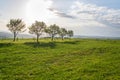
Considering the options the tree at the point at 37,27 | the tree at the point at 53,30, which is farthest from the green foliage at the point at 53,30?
the tree at the point at 37,27

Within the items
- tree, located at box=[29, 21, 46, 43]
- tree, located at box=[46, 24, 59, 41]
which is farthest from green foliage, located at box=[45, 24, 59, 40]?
tree, located at box=[29, 21, 46, 43]

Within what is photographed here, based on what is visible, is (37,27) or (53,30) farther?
(53,30)

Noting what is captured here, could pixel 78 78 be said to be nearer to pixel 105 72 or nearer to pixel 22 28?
pixel 105 72

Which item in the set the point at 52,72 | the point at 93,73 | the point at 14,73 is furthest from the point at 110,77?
the point at 14,73

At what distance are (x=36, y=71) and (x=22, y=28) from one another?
114 m

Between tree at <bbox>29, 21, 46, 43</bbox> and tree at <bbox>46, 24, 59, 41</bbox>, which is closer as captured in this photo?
tree at <bbox>29, 21, 46, 43</bbox>

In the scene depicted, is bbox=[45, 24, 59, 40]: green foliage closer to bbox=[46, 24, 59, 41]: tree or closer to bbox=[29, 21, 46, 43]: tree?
bbox=[46, 24, 59, 41]: tree

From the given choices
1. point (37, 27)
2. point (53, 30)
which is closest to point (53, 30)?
point (53, 30)

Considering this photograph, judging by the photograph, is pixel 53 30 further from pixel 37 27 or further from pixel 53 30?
pixel 37 27

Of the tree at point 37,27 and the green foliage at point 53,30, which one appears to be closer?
the tree at point 37,27

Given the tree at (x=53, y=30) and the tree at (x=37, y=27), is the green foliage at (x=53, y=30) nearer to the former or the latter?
the tree at (x=53, y=30)

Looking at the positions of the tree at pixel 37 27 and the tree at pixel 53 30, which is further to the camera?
the tree at pixel 53 30

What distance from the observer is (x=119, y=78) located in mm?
29141

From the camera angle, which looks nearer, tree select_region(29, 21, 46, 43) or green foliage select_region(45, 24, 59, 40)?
tree select_region(29, 21, 46, 43)
